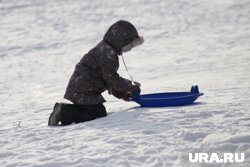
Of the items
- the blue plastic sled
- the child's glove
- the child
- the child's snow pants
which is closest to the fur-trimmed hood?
the child

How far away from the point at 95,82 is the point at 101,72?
0.16 metres

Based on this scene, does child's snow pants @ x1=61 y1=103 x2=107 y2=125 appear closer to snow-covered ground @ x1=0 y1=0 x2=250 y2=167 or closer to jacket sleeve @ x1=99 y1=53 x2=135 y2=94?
snow-covered ground @ x1=0 y1=0 x2=250 y2=167

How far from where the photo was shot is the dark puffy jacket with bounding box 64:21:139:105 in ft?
21.5

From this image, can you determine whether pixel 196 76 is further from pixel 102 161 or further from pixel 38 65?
pixel 102 161

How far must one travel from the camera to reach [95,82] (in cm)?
666

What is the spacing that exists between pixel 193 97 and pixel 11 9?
17303 millimetres

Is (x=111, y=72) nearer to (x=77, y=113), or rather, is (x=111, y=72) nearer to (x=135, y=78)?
(x=77, y=113)

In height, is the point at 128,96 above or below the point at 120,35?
below

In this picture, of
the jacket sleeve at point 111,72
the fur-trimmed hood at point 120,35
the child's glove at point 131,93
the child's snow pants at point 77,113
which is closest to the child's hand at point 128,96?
the child's glove at point 131,93

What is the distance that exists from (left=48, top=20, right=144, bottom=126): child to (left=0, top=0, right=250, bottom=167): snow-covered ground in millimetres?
235

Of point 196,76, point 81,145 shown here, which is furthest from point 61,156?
point 196,76

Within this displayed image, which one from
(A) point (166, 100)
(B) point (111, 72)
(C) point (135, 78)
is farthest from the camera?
(C) point (135, 78)

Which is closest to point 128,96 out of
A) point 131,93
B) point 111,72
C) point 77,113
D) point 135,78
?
point 131,93

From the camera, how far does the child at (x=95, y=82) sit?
6.58 metres
